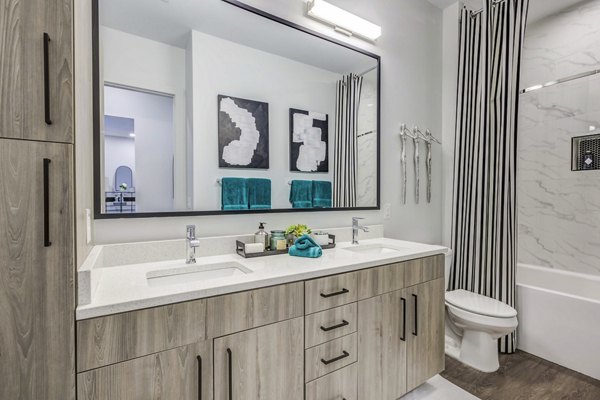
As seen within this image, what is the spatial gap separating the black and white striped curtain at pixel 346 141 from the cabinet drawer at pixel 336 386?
99 centimetres

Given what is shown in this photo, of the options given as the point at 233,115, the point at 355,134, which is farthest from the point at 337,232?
the point at 233,115

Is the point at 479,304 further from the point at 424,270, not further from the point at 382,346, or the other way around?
the point at 382,346

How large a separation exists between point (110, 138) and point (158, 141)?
19 centimetres

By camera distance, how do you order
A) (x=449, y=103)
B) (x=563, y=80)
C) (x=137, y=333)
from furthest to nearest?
(x=449, y=103)
(x=563, y=80)
(x=137, y=333)

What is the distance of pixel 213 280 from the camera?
42.5 inches

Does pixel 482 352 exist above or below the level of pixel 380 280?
below

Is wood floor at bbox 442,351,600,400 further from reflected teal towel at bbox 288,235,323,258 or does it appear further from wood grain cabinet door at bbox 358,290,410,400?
reflected teal towel at bbox 288,235,323,258

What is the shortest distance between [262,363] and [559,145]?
2937 millimetres

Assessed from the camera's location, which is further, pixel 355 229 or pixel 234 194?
pixel 355 229

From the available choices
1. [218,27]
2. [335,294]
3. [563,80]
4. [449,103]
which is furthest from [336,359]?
[563,80]

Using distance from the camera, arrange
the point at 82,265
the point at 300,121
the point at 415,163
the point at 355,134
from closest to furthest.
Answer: the point at 82,265
the point at 300,121
the point at 355,134
the point at 415,163

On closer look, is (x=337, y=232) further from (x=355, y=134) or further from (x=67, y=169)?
(x=67, y=169)

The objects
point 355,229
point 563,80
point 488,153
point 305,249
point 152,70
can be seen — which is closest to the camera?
point 152,70

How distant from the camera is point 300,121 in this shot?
188 cm
